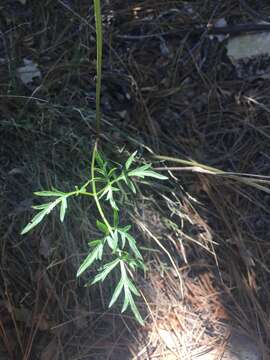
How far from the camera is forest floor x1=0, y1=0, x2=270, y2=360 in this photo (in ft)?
5.97

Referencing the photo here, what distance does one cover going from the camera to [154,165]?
198 cm

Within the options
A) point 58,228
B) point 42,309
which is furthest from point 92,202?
point 42,309

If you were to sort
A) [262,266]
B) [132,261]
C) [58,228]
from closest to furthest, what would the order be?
[132,261] → [58,228] → [262,266]

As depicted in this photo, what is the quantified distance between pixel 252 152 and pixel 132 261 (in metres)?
0.83

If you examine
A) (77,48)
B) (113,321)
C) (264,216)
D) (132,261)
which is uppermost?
(77,48)

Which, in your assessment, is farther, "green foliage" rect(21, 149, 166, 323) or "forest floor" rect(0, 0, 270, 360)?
"forest floor" rect(0, 0, 270, 360)

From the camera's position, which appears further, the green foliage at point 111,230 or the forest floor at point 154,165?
the forest floor at point 154,165

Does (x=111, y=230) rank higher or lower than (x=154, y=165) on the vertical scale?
higher

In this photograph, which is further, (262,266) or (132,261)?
(262,266)

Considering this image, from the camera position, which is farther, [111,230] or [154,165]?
[154,165]

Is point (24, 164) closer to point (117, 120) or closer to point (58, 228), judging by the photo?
point (58, 228)

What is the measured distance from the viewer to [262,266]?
1979mm

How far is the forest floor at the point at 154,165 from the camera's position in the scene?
5.97ft

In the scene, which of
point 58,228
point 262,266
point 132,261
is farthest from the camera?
point 262,266
